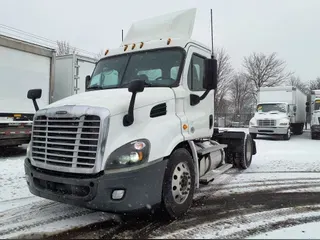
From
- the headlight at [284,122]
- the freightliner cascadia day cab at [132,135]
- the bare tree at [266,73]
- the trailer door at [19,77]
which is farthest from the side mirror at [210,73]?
the bare tree at [266,73]

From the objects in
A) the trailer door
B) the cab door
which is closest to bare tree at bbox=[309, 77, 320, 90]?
the trailer door

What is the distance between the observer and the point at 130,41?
614cm

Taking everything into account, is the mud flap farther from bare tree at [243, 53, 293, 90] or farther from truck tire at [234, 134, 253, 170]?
bare tree at [243, 53, 293, 90]

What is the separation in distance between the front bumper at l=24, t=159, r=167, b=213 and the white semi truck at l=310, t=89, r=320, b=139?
1789 cm

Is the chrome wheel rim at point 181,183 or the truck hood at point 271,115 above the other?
Result: the truck hood at point 271,115

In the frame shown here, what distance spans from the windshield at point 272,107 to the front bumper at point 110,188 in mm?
16959

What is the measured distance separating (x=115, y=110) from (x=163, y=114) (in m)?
0.84

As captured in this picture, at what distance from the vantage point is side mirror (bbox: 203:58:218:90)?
193 inches

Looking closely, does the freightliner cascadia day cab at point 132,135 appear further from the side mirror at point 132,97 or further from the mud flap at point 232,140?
the mud flap at point 232,140

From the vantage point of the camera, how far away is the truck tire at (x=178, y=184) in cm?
409

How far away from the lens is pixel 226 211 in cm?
479

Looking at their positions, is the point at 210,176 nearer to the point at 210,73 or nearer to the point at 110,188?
the point at 210,73

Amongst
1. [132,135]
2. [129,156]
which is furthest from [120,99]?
[129,156]

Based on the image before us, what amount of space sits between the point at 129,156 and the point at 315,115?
1858 centimetres
